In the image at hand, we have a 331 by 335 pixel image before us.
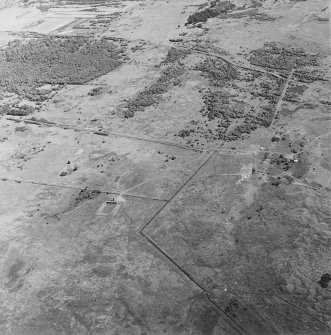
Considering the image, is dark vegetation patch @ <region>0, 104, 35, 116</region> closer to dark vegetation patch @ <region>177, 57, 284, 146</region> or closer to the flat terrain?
the flat terrain

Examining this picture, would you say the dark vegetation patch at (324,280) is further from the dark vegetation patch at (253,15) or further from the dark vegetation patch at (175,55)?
the dark vegetation patch at (253,15)

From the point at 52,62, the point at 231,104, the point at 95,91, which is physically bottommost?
the point at 231,104

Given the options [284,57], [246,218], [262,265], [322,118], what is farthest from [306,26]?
[262,265]

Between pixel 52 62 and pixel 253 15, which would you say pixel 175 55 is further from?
pixel 253 15

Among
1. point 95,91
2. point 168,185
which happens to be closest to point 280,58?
point 95,91

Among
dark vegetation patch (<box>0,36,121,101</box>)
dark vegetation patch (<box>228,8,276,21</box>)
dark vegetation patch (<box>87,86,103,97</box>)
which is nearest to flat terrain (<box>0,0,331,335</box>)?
dark vegetation patch (<box>0,36,121,101</box>)

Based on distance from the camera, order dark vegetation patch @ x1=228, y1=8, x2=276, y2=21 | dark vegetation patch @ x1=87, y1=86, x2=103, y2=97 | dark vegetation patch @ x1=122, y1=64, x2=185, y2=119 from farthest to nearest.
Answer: dark vegetation patch @ x1=228, y1=8, x2=276, y2=21 < dark vegetation patch @ x1=87, y1=86, x2=103, y2=97 < dark vegetation patch @ x1=122, y1=64, x2=185, y2=119
